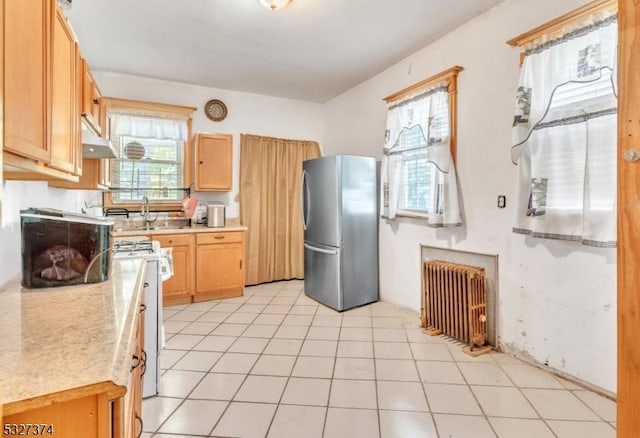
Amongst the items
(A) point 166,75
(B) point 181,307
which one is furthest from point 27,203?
(A) point 166,75

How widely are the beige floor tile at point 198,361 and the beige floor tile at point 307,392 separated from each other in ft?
2.15

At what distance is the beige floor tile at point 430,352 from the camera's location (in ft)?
8.23

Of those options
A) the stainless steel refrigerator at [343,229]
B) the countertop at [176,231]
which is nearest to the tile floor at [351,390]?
the stainless steel refrigerator at [343,229]

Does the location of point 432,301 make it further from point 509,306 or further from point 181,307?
point 181,307

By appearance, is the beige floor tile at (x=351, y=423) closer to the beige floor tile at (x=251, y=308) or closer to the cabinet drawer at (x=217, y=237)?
the beige floor tile at (x=251, y=308)

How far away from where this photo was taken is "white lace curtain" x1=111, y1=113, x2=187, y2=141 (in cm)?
393

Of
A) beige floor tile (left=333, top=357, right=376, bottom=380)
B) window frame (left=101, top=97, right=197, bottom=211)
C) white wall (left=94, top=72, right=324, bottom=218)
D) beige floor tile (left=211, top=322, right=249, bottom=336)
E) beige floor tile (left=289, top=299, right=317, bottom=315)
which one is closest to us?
beige floor tile (left=333, top=357, right=376, bottom=380)

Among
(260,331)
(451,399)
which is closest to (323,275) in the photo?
(260,331)

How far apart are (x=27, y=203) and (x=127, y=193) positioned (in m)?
2.34

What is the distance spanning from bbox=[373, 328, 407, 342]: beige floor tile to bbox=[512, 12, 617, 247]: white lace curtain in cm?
130

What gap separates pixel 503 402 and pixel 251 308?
8.32 ft

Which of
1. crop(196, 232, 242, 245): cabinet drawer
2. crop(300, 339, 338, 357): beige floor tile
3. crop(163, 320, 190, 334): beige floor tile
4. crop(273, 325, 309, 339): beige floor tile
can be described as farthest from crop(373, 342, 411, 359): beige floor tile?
crop(196, 232, 242, 245): cabinet drawer

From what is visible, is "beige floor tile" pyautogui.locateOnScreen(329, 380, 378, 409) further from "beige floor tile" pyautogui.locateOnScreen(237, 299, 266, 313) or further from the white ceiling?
the white ceiling

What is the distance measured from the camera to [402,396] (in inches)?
79.3
